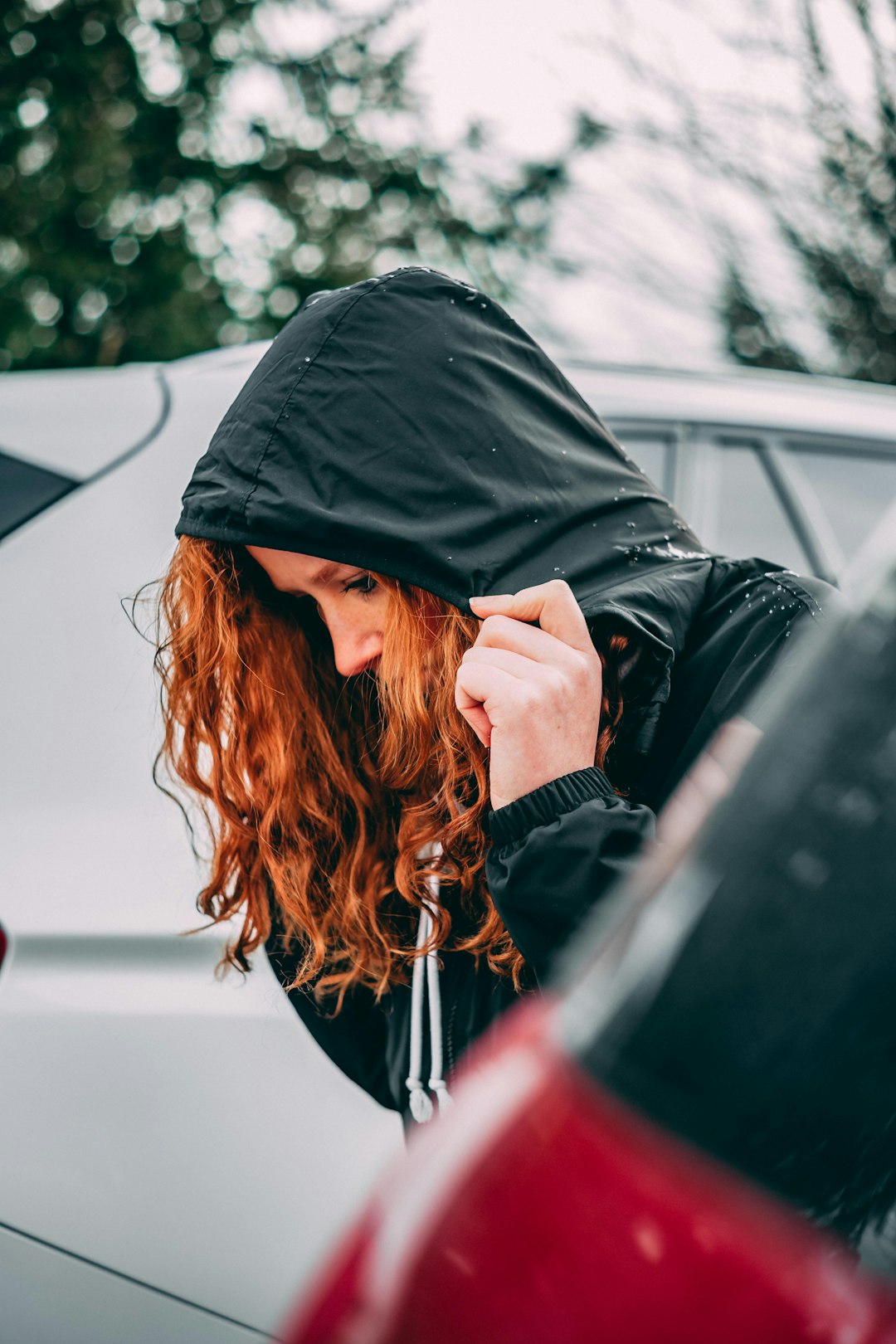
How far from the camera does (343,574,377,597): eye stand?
150 centimetres

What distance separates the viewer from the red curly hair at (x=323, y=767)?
144 centimetres

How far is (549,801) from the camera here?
3.76 feet

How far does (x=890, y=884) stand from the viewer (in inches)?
24.5

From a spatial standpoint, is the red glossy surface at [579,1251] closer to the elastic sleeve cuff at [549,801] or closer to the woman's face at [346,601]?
the elastic sleeve cuff at [549,801]

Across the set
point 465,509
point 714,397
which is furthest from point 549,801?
point 714,397

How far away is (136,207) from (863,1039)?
21.9 ft

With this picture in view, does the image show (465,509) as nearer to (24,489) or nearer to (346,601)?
(346,601)

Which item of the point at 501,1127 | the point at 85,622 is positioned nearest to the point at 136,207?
the point at 85,622

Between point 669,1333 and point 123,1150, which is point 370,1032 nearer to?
point 123,1150

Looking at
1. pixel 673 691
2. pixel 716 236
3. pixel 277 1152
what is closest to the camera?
pixel 673 691

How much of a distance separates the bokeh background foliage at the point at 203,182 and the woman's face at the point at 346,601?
16.6 feet

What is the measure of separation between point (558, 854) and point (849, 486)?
1614 millimetres

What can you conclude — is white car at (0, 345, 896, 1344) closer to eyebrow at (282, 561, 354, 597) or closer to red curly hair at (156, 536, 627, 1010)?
red curly hair at (156, 536, 627, 1010)

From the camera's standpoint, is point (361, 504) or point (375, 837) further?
point (375, 837)
